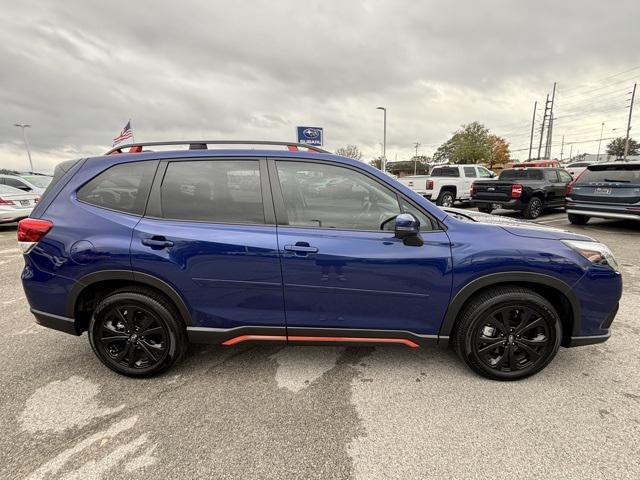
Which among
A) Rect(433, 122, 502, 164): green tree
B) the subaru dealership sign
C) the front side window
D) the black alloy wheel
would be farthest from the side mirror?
Rect(433, 122, 502, 164): green tree

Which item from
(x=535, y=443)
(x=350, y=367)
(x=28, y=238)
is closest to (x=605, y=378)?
(x=535, y=443)

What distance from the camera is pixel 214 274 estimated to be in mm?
2354

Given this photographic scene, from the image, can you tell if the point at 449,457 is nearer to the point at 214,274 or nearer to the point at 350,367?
the point at 350,367

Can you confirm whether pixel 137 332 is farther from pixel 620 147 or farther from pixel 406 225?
pixel 620 147

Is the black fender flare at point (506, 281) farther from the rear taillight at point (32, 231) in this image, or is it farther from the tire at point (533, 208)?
the tire at point (533, 208)

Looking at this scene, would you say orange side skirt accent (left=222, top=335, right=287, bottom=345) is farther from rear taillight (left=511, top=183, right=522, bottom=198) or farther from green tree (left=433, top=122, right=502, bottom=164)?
green tree (left=433, top=122, right=502, bottom=164)

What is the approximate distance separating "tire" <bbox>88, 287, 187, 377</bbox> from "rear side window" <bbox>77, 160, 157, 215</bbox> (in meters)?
0.63

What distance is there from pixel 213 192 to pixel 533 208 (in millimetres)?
10647

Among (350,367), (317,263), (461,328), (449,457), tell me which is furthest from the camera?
(350,367)

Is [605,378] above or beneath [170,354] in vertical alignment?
beneath

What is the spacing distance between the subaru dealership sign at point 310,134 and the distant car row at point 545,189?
4.68 metres

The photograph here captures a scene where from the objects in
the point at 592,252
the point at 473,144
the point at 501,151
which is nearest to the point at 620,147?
the point at 501,151

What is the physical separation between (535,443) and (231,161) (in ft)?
8.88

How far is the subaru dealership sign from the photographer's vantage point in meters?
15.2
